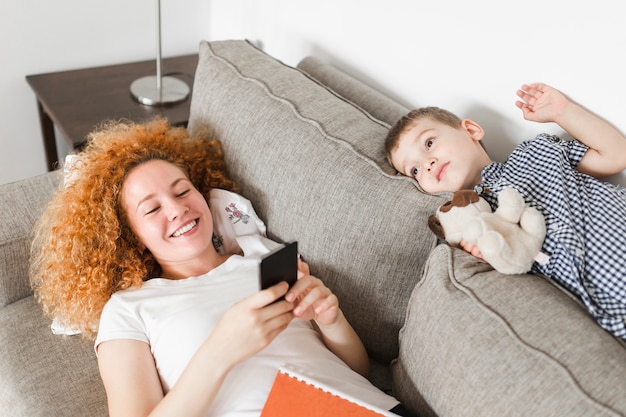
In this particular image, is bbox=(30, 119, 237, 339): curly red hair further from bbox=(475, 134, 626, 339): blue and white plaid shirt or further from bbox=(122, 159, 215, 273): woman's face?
bbox=(475, 134, 626, 339): blue and white plaid shirt

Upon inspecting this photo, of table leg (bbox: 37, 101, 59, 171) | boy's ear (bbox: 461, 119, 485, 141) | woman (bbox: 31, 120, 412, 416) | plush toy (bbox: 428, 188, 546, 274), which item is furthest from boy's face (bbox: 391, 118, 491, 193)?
table leg (bbox: 37, 101, 59, 171)

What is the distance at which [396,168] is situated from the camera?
4.02ft

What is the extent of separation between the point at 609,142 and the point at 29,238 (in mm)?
1318

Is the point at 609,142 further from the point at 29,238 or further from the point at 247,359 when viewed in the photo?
the point at 29,238

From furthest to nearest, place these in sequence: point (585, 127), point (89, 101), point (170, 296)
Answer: point (89, 101) → point (170, 296) → point (585, 127)

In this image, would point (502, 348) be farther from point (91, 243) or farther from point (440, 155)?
point (91, 243)

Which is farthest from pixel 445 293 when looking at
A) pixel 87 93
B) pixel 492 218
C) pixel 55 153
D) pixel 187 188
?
pixel 55 153

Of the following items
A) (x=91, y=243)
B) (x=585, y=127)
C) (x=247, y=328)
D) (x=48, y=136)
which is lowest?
(x=48, y=136)

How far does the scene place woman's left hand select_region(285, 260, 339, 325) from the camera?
3.28 feet

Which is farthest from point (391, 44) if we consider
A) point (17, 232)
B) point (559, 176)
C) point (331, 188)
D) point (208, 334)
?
point (17, 232)

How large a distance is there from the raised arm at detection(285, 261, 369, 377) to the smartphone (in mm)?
44

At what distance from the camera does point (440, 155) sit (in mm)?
1160

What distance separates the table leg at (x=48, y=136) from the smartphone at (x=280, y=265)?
5.14 feet

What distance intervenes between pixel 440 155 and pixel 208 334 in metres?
0.59
